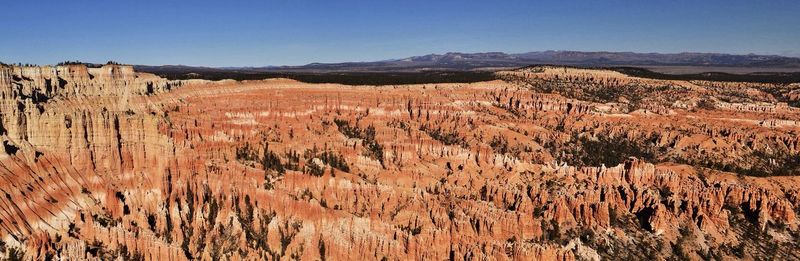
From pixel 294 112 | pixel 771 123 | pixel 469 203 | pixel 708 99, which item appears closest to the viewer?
pixel 469 203

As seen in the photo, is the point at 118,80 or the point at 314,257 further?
the point at 118,80

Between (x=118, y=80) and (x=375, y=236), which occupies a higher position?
(x=118, y=80)

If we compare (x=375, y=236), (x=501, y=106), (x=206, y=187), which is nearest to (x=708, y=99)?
(x=501, y=106)

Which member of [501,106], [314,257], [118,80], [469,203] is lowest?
[314,257]

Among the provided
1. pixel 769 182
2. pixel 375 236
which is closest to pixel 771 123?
pixel 769 182

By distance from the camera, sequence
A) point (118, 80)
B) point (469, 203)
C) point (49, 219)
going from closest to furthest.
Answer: point (49, 219)
point (469, 203)
point (118, 80)

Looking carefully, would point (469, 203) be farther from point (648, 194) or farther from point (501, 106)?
point (501, 106)
